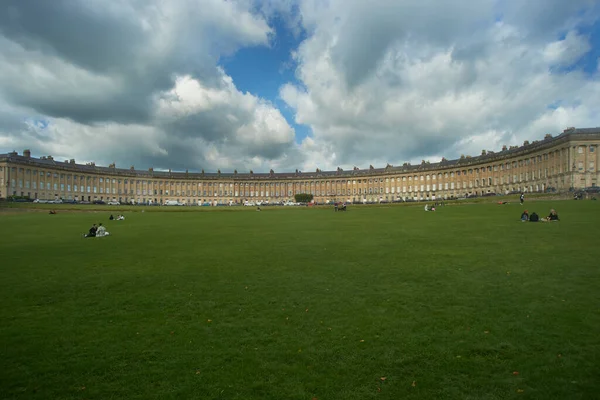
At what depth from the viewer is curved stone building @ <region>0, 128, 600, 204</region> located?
87312mm

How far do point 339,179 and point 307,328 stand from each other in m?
155

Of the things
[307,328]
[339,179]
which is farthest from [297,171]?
[307,328]

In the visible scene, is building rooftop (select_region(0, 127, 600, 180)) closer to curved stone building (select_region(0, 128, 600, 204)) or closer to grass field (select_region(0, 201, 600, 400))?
curved stone building (select_region(0, 128, 600, 204))

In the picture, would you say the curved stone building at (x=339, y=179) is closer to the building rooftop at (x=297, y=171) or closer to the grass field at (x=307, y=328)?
the building rooftop at (x=297, y=171)

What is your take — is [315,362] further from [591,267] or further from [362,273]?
[591,267]

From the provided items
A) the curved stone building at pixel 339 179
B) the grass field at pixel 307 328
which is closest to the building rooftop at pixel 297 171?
the curved stone building at pixel 339 179

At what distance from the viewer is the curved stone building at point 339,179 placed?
8731cm

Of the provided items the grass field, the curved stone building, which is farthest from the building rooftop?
the grass field

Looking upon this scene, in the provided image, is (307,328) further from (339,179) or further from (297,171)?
(297,171)

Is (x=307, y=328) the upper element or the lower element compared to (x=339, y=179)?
lower

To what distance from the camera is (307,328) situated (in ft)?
25.5

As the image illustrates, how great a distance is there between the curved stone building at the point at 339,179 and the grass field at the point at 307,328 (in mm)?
73806

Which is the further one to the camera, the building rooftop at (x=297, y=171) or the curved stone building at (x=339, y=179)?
the building rooftop at (x=297, y=171)

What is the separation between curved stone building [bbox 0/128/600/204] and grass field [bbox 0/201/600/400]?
7381cm
